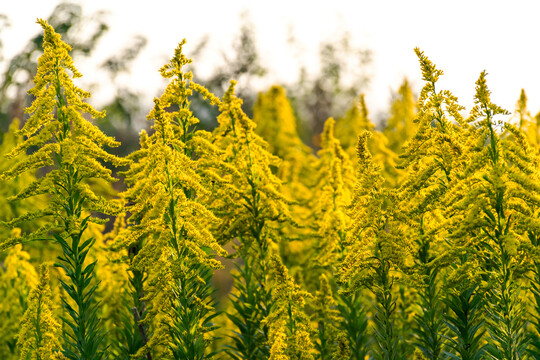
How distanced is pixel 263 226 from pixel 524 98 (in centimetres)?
897

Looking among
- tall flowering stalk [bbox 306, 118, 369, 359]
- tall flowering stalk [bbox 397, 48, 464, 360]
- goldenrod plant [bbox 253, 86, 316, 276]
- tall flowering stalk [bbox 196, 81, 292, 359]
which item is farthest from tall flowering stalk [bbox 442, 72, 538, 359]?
goldenrod plant [bbox 253, 86, 316, 276]

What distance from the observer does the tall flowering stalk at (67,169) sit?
777 cm

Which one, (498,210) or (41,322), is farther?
(41,322)

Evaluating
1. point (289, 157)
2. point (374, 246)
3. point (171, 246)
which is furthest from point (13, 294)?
point (374, 246)

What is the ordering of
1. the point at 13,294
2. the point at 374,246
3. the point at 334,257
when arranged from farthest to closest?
the point at 13,294, the point at 334,257, the point at 374,246

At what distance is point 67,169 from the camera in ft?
25.9

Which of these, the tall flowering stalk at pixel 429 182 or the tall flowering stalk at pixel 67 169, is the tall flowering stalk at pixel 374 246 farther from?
the tall flowering stalk at pixel 67 169

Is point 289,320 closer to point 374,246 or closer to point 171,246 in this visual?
point 374,246

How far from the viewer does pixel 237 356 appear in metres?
9.87

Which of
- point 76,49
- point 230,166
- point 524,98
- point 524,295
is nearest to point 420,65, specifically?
point 230,166

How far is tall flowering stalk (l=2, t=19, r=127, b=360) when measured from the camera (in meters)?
7.77

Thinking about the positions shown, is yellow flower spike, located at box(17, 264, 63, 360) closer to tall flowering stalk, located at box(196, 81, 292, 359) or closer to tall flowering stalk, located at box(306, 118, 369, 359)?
tall flowering stalk, located at box(196, 81, 292, 359)

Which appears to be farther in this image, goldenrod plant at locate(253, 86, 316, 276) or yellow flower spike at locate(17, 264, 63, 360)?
goldenrod plant at locate(253, 86, 316, 276)

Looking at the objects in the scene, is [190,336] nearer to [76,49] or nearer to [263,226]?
[263,226]
